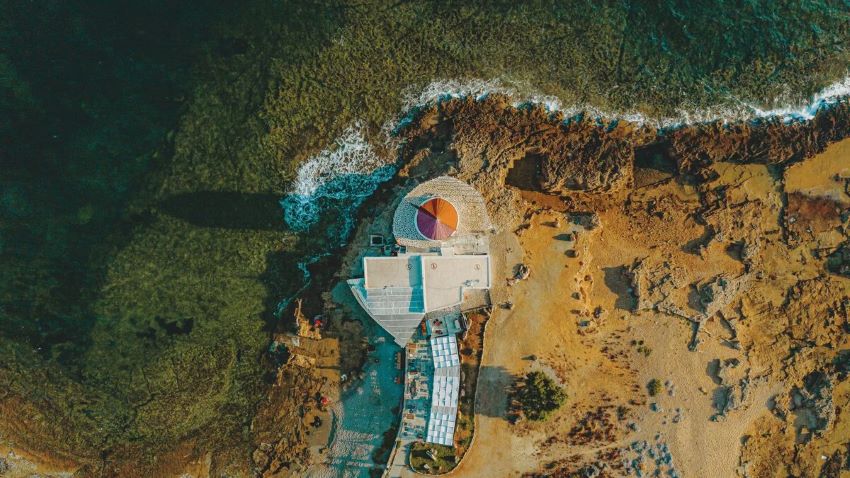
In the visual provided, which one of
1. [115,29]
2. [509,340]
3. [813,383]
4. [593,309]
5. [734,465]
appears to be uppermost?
[115,29]

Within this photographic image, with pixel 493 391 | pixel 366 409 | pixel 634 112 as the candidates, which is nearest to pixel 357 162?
pixel 366 409

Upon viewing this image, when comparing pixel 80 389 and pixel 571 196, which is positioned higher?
pixel 571 196

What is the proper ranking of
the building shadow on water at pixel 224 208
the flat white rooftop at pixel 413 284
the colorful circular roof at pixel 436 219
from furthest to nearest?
the building shadow on water at pixel 224 208
the flat white rooftop at pixel 413 284
the colorful circular roof at pixel 436 219

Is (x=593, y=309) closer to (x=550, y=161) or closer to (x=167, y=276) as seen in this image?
(x=550, y=161)

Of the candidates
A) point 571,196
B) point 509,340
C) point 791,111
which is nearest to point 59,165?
point 509,340

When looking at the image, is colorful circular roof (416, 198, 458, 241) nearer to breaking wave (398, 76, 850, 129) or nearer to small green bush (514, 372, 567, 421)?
breaking wave (398, 76, 850, 129)

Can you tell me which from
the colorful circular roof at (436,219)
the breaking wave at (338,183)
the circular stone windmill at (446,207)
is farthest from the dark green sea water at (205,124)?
the colorful circular roof at (436,219)

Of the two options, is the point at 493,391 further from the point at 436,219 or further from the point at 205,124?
the point at 205,124

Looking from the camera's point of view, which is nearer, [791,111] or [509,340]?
[509,340]

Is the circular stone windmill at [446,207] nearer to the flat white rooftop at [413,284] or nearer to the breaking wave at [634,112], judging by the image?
the flat white rooftop at [413,284]
